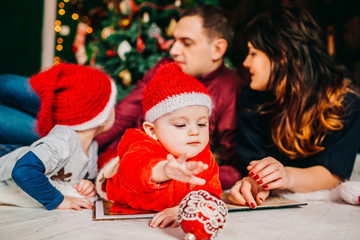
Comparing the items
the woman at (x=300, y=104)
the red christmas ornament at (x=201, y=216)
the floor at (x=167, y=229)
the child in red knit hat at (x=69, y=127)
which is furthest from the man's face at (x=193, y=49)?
the red christmas ornament at (x=201, y=216)

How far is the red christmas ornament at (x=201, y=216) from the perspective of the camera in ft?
2.33

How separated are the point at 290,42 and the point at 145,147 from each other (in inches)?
34.4

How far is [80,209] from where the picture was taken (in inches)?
41.2

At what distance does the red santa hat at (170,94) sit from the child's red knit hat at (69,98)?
1.08ft

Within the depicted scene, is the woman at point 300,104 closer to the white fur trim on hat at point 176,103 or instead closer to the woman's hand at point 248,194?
the woman's hand at point 248,194

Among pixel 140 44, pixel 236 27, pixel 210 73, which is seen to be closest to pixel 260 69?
pixel 210 73

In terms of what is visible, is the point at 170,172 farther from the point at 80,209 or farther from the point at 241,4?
the point at 241,4

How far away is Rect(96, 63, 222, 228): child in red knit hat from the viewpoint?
0.85 metres

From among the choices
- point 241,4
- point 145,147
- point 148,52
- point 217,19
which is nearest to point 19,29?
point 148,52

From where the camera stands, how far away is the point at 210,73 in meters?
1.75

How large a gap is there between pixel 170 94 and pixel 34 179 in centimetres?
48

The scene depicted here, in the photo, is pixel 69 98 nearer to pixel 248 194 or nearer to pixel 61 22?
pixel 248 194

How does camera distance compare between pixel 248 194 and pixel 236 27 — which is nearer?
pixel 248 194

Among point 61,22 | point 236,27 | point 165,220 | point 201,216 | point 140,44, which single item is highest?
point 236,27
